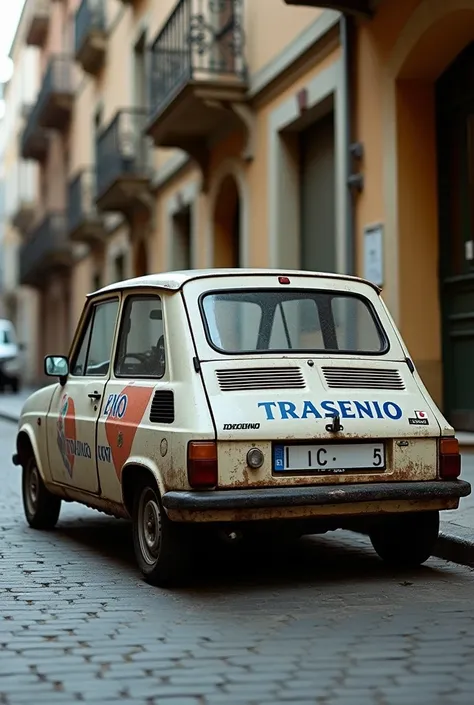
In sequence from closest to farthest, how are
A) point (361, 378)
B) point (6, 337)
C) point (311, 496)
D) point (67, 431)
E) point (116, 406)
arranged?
point (311, 496)
point (361, 378)
point (116, 406)
point (67, 431)
point (6, 337)

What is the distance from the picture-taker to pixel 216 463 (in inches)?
229

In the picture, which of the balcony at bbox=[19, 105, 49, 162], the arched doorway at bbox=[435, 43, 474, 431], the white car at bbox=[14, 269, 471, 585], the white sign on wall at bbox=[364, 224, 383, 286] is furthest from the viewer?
the balcony at bbox=[19, 105, 49, 162]

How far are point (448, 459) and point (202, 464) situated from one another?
1400 millimetres

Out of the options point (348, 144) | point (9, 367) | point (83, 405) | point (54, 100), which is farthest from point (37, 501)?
point (9, 367)

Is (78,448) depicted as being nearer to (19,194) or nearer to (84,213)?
(84,213)

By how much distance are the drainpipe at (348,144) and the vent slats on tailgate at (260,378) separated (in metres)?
6.81

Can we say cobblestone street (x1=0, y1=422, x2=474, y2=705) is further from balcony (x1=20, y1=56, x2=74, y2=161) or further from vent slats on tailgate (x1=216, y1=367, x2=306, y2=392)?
balcony (x1=20, y1=56, x2=74, y2=161)

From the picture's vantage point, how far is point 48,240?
32375 millimetres

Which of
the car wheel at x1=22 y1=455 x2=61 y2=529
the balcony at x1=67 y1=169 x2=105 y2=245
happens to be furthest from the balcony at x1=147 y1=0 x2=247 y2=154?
the balcony at x1=67 y1=169 x2=105 y2=245

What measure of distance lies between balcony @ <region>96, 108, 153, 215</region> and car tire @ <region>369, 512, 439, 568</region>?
15.6 m

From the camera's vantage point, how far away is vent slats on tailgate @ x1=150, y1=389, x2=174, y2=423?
614 cm

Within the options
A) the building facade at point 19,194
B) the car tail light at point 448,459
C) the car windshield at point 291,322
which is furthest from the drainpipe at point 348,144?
the building facade at point 19,194

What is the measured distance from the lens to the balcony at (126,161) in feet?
71.5

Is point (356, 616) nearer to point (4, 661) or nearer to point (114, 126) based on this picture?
point (4, 661)
